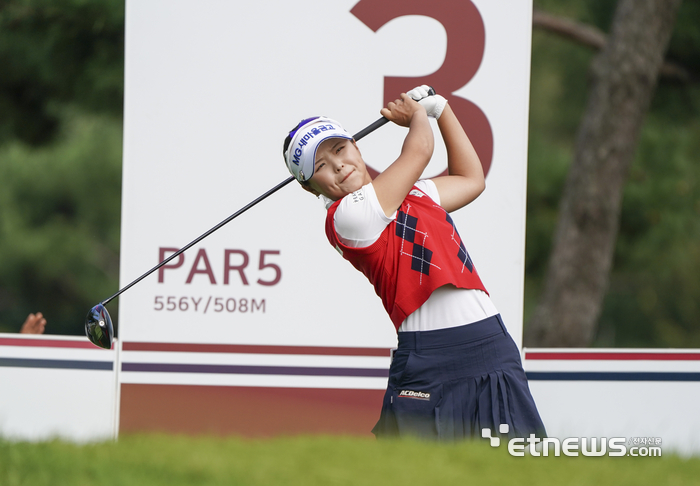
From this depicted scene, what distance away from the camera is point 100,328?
3.17m

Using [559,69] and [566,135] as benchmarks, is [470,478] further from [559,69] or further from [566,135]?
[566,135]

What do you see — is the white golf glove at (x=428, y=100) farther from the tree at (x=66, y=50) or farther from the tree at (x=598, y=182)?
the tree at (x=598, y=182)

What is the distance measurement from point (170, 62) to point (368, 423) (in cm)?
196

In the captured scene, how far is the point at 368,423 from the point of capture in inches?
141

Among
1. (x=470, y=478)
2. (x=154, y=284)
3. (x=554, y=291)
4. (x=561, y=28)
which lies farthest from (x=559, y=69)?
(x=470, y=478)

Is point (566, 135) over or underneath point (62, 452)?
over

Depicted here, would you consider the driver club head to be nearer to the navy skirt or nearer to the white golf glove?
the navy skirt

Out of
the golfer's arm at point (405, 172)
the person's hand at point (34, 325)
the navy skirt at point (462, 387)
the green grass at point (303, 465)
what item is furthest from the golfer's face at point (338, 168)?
the person's hand at point (34, 325)

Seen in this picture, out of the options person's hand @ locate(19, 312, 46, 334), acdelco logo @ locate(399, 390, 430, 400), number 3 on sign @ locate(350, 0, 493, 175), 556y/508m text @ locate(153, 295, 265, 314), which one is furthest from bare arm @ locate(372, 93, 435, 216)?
person's hand @ locate(19, 312, 46, 334)

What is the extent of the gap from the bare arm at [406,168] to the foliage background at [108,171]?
410 centimetres

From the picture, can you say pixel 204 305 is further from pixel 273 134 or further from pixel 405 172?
pixel 405 172

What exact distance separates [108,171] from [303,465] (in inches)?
401

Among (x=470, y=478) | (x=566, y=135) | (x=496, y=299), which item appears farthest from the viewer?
(x=566, y=135)

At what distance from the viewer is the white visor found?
2.43 metres
